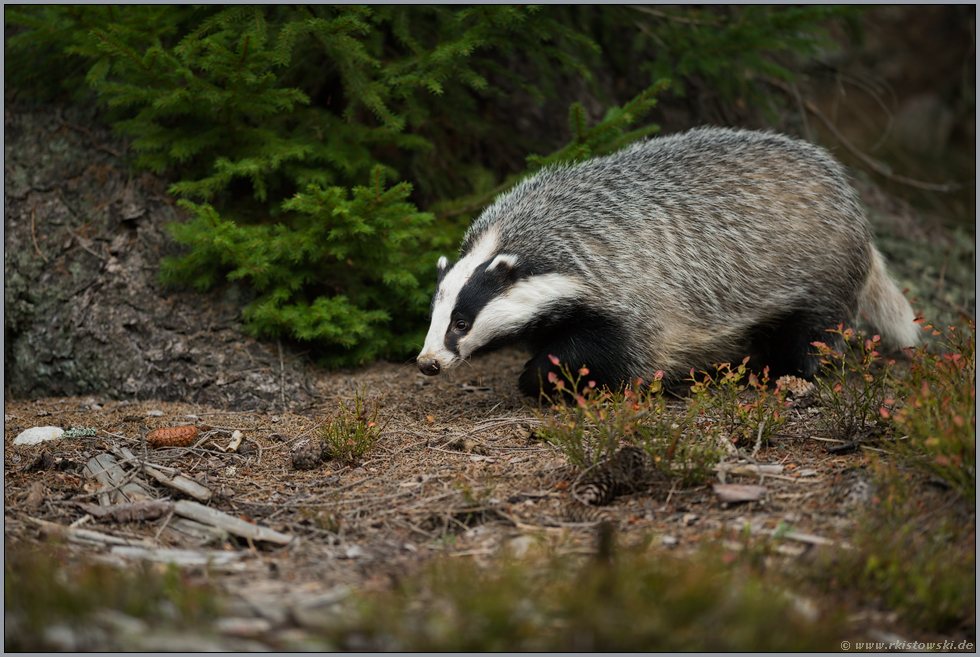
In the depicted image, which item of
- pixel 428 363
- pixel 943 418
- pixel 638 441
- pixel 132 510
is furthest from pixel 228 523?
pixel 943 418

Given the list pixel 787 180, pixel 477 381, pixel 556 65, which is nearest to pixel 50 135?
pixel 477 381

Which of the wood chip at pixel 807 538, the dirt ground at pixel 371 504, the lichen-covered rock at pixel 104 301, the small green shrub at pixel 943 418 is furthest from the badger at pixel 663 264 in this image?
the wood chip at pixel 807 538

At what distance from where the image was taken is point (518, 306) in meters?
5.13

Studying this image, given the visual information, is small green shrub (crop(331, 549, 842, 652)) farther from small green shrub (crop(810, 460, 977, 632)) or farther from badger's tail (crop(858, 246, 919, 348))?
badger's tail (crop(858, 246, 919, 348))

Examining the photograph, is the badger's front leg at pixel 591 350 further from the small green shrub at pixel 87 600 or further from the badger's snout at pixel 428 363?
the small green shrub at pixel 87 600

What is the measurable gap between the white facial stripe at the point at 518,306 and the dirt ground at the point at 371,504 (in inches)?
22.3

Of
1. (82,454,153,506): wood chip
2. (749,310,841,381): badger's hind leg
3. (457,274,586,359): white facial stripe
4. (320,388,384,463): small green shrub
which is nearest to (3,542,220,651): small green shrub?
(82,454,153,506): wood chip

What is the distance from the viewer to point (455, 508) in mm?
3557

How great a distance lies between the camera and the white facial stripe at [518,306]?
16.7ft

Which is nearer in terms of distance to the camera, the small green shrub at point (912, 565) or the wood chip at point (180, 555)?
the small green shrub at point (912, 565)

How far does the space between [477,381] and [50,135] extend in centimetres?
421

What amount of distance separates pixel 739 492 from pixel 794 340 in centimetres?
263

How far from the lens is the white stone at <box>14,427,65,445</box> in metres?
4.48

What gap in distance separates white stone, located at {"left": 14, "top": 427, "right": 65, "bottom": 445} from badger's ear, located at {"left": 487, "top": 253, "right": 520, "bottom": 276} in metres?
2.92
